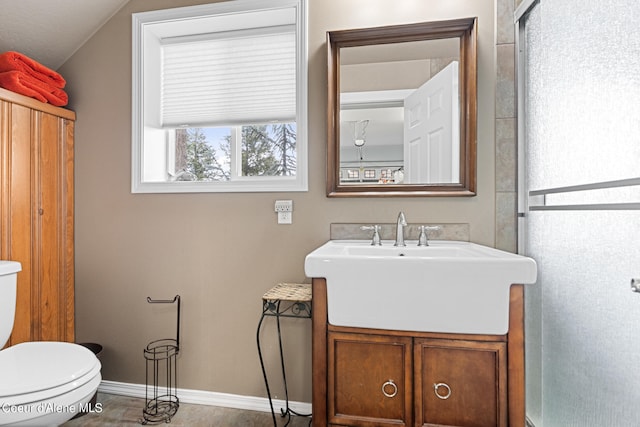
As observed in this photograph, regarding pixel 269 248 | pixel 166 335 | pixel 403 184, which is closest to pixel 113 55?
pixel 269 248

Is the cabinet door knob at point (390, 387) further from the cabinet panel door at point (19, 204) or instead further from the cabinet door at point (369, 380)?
the cabinet panel door at point (19, 204)

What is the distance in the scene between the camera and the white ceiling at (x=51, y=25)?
5.89ft

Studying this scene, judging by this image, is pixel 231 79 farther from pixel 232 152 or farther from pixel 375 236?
pixel 375 236

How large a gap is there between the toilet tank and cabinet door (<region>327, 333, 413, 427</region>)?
1427 mm

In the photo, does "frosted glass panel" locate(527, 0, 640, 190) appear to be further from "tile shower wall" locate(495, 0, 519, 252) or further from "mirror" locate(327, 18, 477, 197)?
"mirror" locate(327, 18, 477, 197)

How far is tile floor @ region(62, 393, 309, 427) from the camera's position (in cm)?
169

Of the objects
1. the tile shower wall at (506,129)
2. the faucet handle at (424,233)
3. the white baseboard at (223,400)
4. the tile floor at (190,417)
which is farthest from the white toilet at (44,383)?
the tile shower wall at (506,129)

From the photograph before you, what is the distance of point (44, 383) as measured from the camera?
3.81ft

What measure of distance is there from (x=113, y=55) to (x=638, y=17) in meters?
2.34

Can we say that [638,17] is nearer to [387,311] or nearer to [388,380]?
[387,311]

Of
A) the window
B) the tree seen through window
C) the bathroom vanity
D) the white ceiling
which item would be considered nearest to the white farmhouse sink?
the bathroom vanity

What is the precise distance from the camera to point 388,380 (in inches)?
47.8

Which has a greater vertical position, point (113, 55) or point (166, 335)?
point (113, 55)

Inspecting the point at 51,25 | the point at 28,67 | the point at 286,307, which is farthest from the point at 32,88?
the point at 286,307
